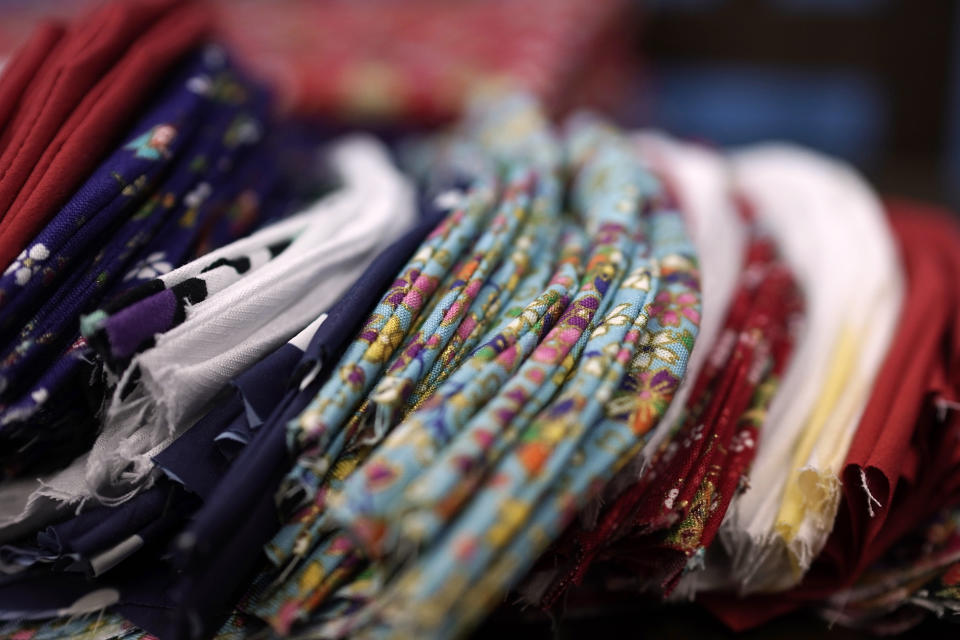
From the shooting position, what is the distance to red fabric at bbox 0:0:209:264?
55 centimetres

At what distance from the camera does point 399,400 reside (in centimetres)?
49

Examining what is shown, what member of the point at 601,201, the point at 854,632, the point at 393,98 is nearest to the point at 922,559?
the point at 854,632

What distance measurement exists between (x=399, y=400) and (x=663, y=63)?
1978 millimetres

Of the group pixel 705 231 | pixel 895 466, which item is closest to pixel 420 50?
pixel 705 231

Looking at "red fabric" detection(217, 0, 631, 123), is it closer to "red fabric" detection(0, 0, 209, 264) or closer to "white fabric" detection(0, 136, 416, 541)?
"red fabric" detection(0, 0, 209, 264)

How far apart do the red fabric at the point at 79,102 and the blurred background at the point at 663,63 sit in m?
0.52

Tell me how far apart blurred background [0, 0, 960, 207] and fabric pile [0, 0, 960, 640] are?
1.82ft

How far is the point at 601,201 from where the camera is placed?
70 cm

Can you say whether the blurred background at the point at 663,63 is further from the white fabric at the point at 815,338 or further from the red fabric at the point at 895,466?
the red fabric at the point at 895,466

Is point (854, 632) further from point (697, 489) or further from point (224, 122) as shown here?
point (224, 122)

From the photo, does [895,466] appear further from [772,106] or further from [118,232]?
[772,106]

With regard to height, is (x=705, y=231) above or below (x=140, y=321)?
above

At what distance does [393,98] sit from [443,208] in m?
0.61

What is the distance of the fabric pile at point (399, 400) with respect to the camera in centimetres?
46
